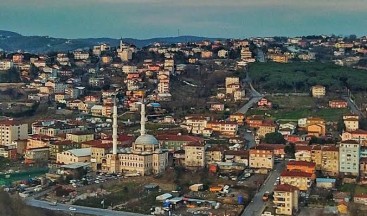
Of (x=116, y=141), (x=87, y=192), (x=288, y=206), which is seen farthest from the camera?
(x=116, y=141)

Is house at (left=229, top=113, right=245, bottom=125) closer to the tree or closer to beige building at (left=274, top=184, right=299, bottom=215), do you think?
the tree

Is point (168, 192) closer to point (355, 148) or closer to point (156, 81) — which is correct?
point (355, 148)

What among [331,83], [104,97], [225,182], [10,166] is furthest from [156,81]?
[225,182]

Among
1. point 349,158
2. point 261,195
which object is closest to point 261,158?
point 349,158

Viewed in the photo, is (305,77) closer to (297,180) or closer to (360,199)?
(297,180)

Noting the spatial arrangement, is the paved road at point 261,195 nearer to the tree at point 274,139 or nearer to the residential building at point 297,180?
the residential building at point 297,180

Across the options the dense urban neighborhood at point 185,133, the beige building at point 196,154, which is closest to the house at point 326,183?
the dense urban neighborhood at point 185,133

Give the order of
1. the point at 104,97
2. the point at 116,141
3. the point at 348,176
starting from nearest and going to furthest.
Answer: the point at 348,176, the point at 116,141, the point at 104,97
